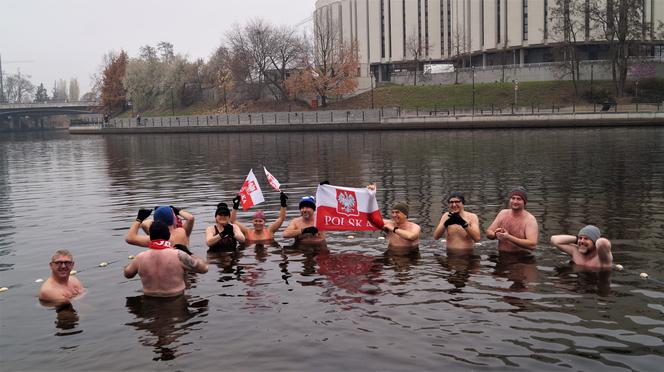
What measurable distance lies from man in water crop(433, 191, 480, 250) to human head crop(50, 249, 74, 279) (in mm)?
7903

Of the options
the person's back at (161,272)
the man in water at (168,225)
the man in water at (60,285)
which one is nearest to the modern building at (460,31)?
the man in water at (168,225)

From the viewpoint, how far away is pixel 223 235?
16.0 m

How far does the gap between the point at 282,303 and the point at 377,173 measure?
72.6ft

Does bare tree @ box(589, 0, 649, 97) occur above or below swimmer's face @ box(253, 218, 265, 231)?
above

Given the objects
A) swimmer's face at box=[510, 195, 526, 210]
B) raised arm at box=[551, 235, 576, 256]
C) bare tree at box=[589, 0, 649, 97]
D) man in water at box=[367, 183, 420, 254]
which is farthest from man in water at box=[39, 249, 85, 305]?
bare tree at box=[589, 0, 649, 97]

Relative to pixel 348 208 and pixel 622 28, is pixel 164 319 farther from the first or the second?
pixel 622 28

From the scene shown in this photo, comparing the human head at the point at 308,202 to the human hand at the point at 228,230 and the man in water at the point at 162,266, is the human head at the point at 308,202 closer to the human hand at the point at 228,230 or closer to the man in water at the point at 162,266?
the human hand at the point at 228,230

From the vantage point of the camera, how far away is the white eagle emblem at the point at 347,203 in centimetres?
1530

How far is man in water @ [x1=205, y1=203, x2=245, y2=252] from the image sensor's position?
52.0ft

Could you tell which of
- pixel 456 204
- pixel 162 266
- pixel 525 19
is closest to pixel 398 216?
pixel 456 204

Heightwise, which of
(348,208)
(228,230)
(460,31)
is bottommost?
(228,230)

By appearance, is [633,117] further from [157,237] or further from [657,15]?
[157,237]

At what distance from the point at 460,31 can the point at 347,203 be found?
395 feet

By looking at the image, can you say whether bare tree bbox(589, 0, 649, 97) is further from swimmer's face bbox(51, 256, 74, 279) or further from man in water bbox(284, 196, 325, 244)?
swimmer's face bbox(51, 256, 74, 279)
